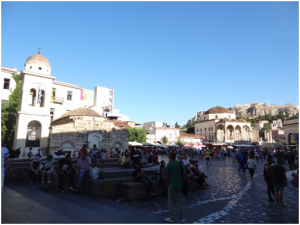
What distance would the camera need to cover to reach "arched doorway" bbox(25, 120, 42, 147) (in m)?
23.8

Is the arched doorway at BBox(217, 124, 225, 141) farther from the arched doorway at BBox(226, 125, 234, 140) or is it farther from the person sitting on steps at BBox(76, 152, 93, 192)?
the person sitting on steps at BBox(76, 152, 93, 192)

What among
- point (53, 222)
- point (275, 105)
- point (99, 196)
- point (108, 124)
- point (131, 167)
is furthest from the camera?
point (275, 105)

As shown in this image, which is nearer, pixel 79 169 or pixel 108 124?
pixel 79 169

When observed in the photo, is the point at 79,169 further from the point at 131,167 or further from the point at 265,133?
the point at 265,133

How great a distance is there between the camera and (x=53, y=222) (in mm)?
4070

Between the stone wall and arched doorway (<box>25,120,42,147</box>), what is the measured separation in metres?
1.72

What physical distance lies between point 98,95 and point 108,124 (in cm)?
3761

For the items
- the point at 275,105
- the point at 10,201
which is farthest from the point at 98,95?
the point at 275,105

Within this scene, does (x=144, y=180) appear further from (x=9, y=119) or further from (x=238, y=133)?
(x=238, y=133)

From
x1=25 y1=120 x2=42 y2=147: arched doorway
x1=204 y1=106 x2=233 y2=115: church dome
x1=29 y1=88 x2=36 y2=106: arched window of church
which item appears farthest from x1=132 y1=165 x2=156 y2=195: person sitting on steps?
x1=204 y1=106 x2=233 y2=115: church dome

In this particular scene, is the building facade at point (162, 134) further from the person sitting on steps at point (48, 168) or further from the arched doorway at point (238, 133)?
the person sitting on steps at point (48, 168)

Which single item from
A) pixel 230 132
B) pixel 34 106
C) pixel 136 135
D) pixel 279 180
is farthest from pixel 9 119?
pixel 230 132

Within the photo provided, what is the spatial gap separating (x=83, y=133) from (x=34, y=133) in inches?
207

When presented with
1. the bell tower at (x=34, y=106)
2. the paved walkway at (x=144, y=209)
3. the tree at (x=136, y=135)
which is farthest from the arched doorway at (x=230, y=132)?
the paved walkway at (x=144, y=209)
